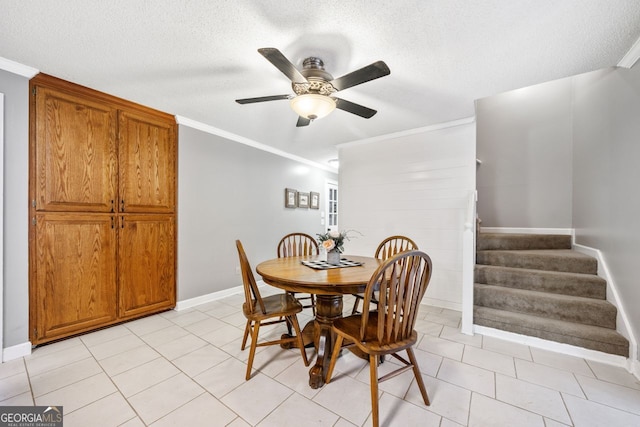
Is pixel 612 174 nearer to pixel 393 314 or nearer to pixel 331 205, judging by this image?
pixel 393 314

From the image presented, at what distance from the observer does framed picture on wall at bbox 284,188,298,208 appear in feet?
15.3

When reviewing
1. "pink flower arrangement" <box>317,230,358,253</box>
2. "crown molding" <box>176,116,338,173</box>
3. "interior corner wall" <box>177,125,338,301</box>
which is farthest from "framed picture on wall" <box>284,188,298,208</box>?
"pink flower arrangement" <box>317,230,358,253</box>

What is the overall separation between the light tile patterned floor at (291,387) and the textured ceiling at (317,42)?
2300 mm

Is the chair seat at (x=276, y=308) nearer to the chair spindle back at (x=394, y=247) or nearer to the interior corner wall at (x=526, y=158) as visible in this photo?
the chair spindle back at (x=394, y=247)

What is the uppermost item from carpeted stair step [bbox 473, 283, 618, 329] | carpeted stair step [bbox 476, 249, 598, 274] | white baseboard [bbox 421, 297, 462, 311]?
carpeted stair step [bbox 476, 249, 598, 274]

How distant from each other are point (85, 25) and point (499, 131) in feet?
16.0

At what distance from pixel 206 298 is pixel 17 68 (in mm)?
2790

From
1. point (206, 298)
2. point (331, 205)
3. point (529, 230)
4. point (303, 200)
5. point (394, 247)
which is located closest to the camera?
point (394, 247)

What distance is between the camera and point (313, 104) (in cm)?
180

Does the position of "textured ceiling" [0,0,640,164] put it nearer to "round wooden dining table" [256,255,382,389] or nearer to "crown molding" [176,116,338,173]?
"crown molding" [176,116,338,173]

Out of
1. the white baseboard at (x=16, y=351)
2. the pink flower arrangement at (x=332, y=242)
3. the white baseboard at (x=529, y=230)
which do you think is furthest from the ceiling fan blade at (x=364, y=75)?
the white baseboard at (x=529, y=230)

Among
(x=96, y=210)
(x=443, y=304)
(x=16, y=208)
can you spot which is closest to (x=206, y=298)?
(x=96, y=210)

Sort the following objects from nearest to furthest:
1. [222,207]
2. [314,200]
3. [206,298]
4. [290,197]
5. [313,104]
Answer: [313,104] < [206,298] < [222,207] < [290,197] < [314,200]

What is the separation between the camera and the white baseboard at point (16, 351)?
1969mm
